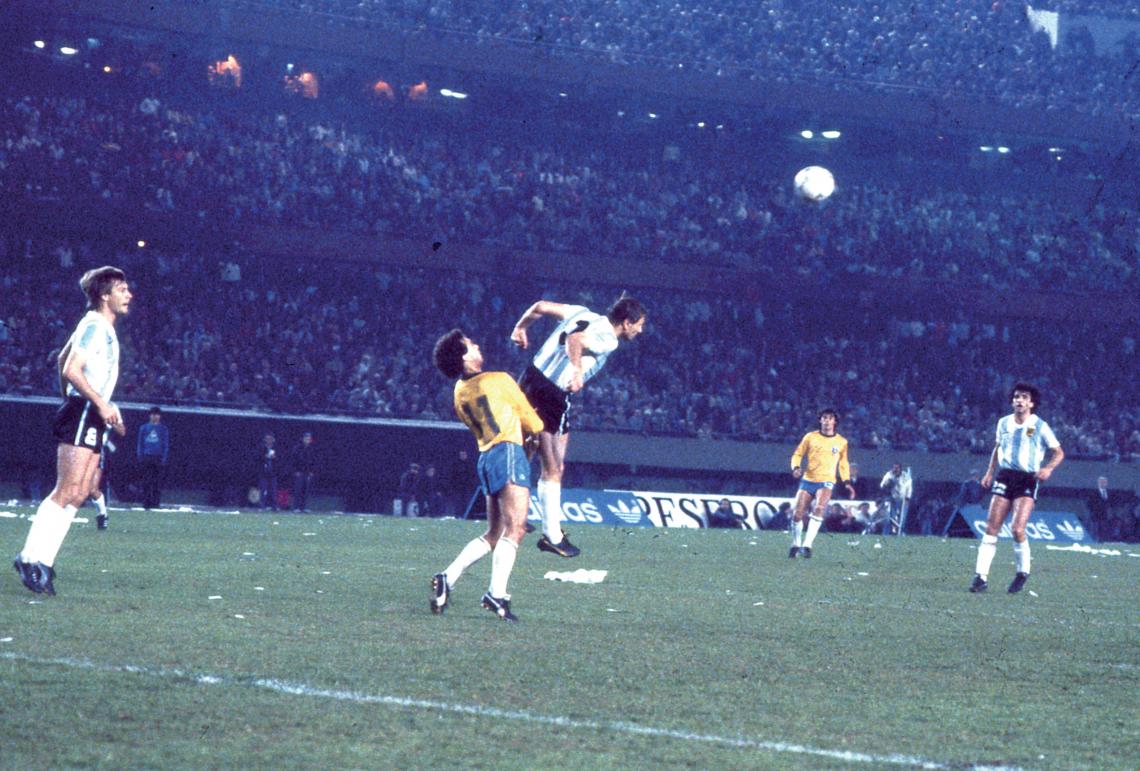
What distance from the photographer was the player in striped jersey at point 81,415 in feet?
35.0

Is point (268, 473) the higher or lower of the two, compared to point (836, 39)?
lower

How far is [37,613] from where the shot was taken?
31.6 feet

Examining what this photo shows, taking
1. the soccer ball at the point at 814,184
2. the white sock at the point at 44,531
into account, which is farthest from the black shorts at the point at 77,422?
the soccer ball at the point at 814,184

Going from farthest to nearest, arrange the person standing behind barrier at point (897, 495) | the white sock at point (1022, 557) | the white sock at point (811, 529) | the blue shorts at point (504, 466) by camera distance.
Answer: the person standing behind barrier at point (897, 495), the white sock at point (811, 529), the white sock at point (1022, 557), the blue shorts at point (504, 466)

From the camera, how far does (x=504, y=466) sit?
413 inches

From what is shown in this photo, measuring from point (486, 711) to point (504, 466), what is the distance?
3.88 m

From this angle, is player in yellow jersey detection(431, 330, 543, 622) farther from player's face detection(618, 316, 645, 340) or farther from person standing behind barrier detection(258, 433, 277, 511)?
person standing behind barrier detection(258, 433, 277, 511)

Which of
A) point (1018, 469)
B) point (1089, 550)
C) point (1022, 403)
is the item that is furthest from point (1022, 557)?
point (1089, 550)

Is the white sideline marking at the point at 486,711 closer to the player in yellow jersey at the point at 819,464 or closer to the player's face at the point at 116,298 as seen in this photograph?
the player's face at the point at 116,298

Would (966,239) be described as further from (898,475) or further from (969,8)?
(898,475)

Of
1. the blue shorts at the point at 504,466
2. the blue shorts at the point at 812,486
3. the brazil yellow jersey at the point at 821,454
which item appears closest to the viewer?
the blue shorts at the point at 504,466

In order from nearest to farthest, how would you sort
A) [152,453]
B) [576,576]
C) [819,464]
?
1. [576,576]
2. [819,464]
3. [152,453]

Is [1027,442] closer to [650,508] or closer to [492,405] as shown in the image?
[492,405]

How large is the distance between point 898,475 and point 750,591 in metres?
25.8
